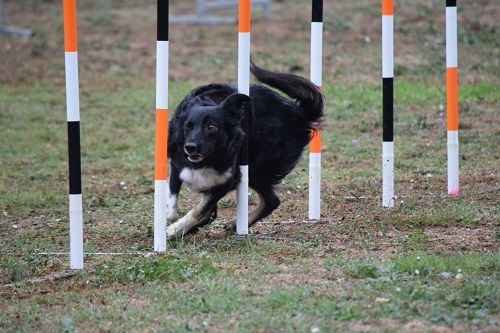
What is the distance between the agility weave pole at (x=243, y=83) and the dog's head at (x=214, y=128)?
10 cm

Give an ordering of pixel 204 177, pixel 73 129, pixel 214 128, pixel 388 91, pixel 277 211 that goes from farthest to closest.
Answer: pixel 277 211
pixel 388 91
pixel 204 177
pixel 214 128
pixel 73 129

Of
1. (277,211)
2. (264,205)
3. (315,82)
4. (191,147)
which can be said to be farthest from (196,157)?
(277,211)

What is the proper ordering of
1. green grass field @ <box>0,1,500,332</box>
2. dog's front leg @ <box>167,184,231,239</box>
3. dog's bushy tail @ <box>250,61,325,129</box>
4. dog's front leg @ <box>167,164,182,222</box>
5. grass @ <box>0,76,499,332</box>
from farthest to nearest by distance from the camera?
dog's bushy tail @ <box>250,61,325,129</box>
dog's front leg @ <box>167,164,182,222</box>
dog's front leg @ <box>167,184,231,239</box>
green grass field @ <box>0,1,500,332</box>
grass @ <box>0,76,499,332</box>

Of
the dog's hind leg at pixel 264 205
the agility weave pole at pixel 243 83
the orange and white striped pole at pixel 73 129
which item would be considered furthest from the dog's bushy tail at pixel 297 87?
the orange and white striped pole at pixel 73 129

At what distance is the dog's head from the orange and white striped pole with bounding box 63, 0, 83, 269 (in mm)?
855

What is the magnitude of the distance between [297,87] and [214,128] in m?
0.90

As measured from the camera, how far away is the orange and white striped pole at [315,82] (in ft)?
22.7

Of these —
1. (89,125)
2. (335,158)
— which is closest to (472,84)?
(335,158)

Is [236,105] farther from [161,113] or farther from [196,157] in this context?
[161,113]

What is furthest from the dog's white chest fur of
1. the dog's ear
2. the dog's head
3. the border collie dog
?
the dog's ear

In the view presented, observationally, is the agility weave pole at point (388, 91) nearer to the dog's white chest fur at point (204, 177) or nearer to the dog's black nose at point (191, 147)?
A: the dog's white chest fur at point (204, 177)

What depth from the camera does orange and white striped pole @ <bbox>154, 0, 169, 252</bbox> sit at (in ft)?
19.2

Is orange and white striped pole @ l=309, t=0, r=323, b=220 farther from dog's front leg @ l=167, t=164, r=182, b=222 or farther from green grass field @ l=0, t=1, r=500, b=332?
dog's front leg @ l=167, t=164, r=182, b=222

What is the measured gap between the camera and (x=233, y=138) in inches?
256
